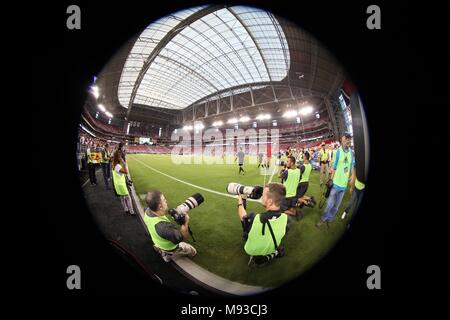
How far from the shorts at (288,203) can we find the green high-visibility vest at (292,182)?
0.03 meters

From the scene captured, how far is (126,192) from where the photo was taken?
51.3 inches

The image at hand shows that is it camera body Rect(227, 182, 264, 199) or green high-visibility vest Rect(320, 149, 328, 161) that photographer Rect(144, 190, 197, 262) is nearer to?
camera body Rect(227, 182, 264, 199)

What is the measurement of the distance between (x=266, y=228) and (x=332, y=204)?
0.49 meters

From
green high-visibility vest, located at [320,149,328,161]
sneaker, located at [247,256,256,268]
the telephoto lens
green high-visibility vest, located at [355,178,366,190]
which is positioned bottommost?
sneaker, located at [247,256,256,268]

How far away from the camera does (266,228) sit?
3.96 feet

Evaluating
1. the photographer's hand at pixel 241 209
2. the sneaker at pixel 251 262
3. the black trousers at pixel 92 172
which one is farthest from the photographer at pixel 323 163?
the black trousers at pixel 92 172

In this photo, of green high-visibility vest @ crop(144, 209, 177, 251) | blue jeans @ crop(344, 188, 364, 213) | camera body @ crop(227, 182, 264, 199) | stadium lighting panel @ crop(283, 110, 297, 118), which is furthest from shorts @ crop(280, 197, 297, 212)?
green high-visibility vest @ crop(144, 209, 177, 251)

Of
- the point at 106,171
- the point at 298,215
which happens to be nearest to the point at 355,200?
the point at 298,215

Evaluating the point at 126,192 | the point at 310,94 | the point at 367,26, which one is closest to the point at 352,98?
the point at 310,94

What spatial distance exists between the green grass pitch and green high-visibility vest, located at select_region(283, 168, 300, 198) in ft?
0.33

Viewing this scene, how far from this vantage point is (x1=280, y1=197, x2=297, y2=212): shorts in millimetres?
1215

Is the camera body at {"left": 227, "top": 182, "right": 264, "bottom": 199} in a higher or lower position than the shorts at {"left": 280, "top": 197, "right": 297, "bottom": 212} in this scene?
higher

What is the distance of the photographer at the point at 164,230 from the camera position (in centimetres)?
118
